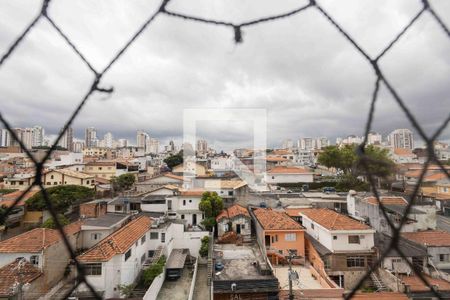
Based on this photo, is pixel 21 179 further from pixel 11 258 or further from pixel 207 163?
pixel 207 163

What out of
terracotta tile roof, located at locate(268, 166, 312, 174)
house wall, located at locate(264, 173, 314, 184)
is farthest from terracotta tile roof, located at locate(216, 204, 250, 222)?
terracotta tile roof, located at locate(268, 166, 312, 174)

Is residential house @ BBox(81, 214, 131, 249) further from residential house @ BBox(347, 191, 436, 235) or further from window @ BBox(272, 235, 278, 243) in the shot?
residential house @ BBox(347, 191, 436, 235)

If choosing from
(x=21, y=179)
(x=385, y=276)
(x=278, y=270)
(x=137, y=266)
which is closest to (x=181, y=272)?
(x=137, y=266)

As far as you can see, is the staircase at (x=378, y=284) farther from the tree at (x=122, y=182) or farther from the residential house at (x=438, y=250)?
the tree at (x=122, y=182)

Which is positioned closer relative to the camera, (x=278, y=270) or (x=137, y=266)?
(x=137, y=266)

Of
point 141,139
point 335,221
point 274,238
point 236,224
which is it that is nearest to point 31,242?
point 236,224

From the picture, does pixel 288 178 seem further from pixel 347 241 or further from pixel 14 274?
pixel 14 274
